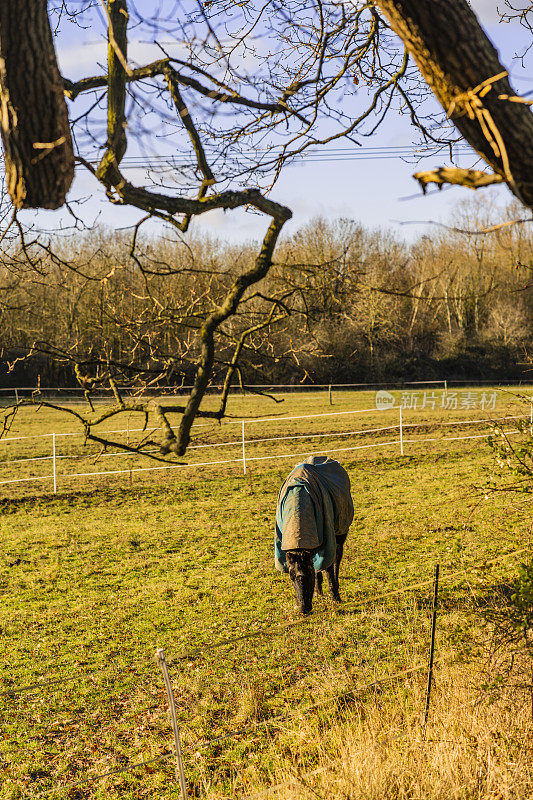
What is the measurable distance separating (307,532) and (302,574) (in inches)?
16.9

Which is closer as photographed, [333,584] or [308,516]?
[308,516]

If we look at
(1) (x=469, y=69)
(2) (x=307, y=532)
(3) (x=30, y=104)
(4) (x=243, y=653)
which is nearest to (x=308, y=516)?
(2) (x=307, y=532)

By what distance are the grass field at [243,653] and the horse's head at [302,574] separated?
269mm

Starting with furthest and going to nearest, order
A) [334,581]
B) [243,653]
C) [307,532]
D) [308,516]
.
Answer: [334,581] → [308,516] → [307,532] → [243,653]

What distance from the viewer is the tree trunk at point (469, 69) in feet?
7.55

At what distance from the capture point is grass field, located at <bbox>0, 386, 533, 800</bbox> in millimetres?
3953

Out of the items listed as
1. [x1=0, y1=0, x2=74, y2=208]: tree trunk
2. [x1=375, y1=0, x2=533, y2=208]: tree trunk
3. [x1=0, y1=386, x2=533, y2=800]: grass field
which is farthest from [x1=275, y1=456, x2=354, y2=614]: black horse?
[x1=0, y1=0, x2=74, y2=208]: tree trunk

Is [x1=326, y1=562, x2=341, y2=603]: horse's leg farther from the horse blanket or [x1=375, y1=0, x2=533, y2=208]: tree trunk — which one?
[x1=375, y1=0, x2=533, y2=208]: tree trunk

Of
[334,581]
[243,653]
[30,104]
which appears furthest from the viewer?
[334,581]

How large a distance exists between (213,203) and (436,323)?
1500 inches

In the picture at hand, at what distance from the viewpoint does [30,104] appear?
222 centimetres

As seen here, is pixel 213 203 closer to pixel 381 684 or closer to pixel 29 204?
pixel 29 204

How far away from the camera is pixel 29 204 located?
7.73 ft

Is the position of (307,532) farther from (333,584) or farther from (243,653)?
(243,653)
